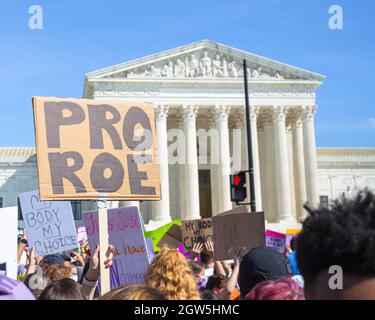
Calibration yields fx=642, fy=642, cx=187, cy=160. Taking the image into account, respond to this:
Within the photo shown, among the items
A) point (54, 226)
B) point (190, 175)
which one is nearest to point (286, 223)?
point (190, 175)

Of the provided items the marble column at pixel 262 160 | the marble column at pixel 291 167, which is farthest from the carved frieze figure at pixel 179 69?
the marble column at pixel 291 167

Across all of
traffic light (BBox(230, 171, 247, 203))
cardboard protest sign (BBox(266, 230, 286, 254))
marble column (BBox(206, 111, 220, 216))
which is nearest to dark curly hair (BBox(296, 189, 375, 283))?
traffic light (BBox(230, 171, 247, 203))

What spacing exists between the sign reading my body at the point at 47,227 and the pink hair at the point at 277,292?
22.6ft

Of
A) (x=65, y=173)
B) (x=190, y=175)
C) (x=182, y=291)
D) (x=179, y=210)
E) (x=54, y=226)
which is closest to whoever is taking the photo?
(x=182, y=291)

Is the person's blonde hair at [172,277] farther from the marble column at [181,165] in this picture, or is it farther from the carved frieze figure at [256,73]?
the carved frieze figure at [256,73]

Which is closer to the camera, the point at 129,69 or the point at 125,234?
the point at 125,234

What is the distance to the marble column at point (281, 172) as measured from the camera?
2242 inches

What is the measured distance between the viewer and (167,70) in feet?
190

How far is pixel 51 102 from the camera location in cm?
809

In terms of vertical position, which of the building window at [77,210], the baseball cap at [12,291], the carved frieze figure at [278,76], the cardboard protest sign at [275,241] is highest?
the carved frieze figure at [278,76]

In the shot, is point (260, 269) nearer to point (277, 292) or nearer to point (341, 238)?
point (277, 292)

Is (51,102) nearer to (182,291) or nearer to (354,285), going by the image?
(182,291)

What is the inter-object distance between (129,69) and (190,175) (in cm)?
1083

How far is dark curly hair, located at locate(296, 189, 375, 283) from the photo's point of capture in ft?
7.64
